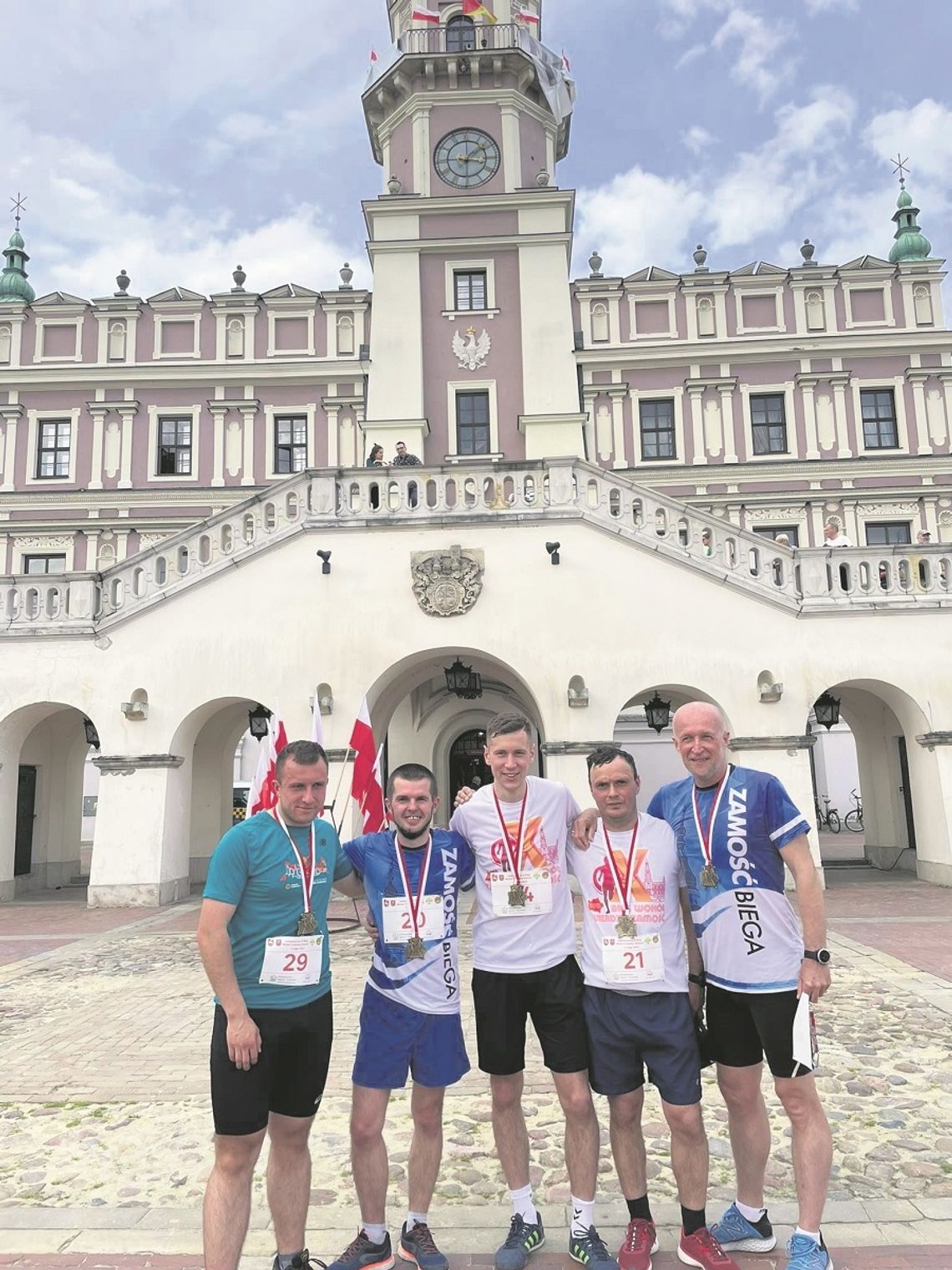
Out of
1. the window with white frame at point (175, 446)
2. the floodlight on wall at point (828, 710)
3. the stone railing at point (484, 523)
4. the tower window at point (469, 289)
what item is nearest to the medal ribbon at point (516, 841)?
the stone railing at point (484, 523)

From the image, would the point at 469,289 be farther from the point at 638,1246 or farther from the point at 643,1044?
the point at 638,1246

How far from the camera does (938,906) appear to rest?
12828 mm

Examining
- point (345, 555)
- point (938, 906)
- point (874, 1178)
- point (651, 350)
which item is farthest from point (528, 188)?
point (874, 1178)

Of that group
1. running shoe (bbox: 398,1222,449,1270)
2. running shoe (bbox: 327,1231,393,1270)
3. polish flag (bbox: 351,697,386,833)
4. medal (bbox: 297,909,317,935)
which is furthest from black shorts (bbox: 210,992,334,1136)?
polish flag (bbox: 351,697,386,833)

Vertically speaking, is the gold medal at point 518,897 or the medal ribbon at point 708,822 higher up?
the medal ribbon at point 708,822

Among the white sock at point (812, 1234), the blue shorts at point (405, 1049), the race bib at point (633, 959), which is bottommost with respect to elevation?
the white sock at point (812, 1234)

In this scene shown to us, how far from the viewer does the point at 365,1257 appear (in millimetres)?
3658

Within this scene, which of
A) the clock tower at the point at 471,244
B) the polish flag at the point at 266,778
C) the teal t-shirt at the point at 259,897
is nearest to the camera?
the teal t-shirt at the point at 259,897

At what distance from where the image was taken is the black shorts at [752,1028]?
12.1 feet

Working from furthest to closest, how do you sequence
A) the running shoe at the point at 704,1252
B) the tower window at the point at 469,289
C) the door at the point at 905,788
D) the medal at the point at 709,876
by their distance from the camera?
the tower window at the point at 469,289
the door at the point at 905,788
the medal at the point at 709,876
the running shoe at the point at 704,1252

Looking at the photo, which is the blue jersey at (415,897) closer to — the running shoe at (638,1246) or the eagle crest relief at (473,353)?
the running shoe at (638,1246)

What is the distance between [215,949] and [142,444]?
1062 inches

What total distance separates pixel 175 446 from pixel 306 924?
26782mm

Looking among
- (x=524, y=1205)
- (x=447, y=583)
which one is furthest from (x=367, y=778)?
(x=524, y=1205)
